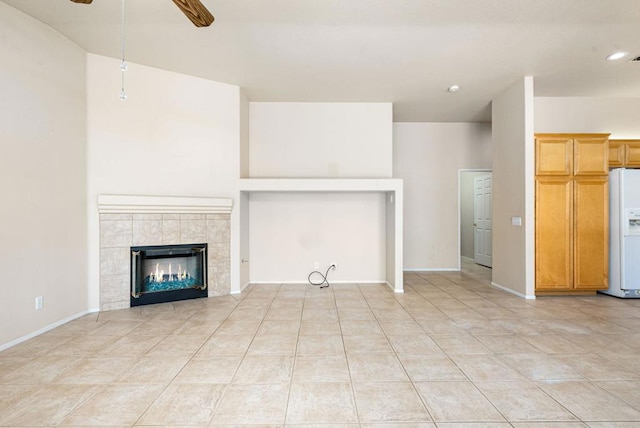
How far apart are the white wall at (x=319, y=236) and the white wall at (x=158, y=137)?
2.66 feet

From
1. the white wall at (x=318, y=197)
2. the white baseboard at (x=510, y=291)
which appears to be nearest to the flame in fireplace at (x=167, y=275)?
the white wall at (x=318, y=197)

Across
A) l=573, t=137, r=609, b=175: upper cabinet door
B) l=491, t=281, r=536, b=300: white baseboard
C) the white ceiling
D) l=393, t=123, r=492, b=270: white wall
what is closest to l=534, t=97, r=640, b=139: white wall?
the white ceiling

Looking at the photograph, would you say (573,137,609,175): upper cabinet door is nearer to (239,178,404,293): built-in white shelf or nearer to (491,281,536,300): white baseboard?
(491,281,536,300): white baseboard

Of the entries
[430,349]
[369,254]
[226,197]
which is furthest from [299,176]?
[430,349]

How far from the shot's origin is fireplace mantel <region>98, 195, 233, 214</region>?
13.0 feet

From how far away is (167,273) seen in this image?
447cm

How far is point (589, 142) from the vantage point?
4566 mm

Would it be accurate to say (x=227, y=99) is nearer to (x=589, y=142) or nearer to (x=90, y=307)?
(x=90, y=307)

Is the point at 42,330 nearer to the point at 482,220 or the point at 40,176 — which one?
the point at 40,176

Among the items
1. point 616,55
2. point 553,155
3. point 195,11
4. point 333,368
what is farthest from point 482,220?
point 195,11

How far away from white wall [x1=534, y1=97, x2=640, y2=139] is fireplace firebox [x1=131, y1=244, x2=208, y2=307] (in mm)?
5677

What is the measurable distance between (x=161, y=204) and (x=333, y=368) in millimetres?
3071

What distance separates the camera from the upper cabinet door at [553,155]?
14.9ft

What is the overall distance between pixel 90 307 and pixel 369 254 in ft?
13.1
